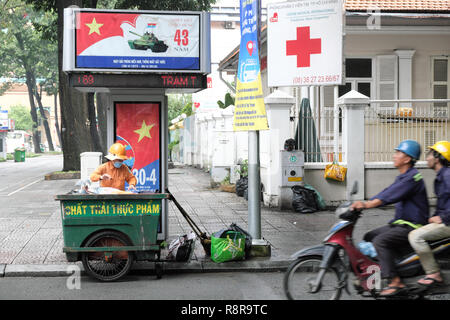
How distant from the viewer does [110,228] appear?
7031 mm

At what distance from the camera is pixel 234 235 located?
7.89m

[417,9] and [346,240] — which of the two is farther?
[417,9]

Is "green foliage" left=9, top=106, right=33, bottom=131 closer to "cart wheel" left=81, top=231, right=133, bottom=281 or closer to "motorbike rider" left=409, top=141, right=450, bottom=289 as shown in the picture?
"cart wheel" left=81, top=231, right=133, bottom=281

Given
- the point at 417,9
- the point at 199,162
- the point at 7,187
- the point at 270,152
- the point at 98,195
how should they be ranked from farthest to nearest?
the point at 199,162 → the point at 7,187 → the point at 417,9 → the point at 270,152 → the point at 98,195

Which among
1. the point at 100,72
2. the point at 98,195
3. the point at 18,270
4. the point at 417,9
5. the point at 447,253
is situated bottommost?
the point at 18,270

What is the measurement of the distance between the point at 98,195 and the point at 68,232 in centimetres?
59

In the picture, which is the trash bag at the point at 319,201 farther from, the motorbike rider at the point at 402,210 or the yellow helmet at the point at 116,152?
the motorbike rider at the point at 402,210

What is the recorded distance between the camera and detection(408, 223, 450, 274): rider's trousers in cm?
555

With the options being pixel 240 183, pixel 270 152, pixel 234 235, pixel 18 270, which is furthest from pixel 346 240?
pixel 240 183

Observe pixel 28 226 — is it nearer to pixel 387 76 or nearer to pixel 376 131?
pixel 376 131

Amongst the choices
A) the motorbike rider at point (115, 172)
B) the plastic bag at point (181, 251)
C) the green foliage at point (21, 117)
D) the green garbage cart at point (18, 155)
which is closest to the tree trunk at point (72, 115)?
the motorbike rider at point (115, 172)

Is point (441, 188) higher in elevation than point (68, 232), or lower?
higher

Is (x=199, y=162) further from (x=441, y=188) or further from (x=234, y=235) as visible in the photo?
(x=441, y=188)

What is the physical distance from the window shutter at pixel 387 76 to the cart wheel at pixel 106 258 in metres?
11.3
